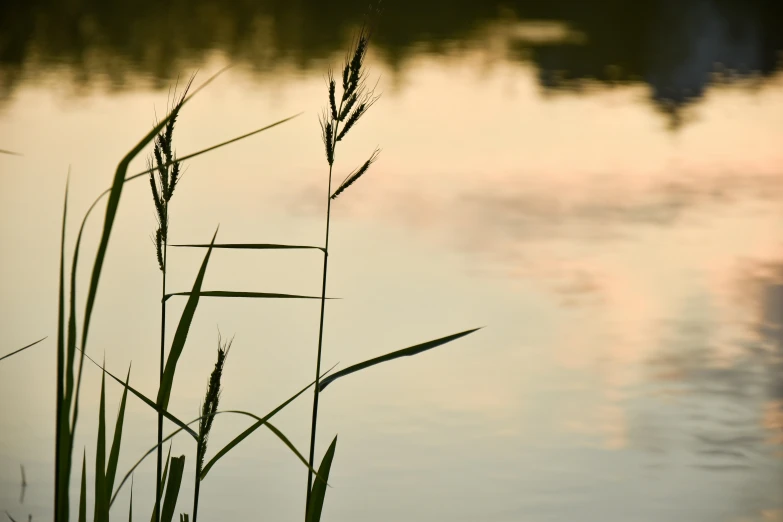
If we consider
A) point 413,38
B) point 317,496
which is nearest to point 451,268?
point 317,496

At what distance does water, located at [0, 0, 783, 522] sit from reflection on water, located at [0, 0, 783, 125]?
3 cm

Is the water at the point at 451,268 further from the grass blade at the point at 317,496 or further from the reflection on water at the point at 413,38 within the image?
the grass blade at the point at 317,496

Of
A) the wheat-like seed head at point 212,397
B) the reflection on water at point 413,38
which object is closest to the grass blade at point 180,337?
the wheat-like seed head at point 212,397

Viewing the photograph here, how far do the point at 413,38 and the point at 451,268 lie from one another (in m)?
2.44

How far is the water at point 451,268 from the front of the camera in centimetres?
204

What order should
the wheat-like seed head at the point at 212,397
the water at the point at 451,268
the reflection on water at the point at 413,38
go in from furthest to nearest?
the reflection on water at the point at 413,38, the water at the point at 451,268, the wheat-like seed head at the point at 212,397

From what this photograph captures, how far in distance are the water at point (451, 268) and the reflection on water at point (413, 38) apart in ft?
0.10

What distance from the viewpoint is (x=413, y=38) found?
5059 mm

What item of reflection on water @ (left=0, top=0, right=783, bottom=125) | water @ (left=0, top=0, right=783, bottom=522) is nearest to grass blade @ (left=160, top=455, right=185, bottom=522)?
water @ (left=0, top=0, right=783, bottom=522)

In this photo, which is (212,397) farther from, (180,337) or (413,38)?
(413,38)

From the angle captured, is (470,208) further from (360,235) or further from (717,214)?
(717,214)

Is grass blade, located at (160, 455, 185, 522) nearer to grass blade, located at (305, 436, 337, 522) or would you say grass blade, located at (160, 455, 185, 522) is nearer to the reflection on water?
grass blade, located at (305, 436, 337, 522)

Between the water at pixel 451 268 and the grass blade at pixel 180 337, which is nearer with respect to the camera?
the grass blade at pixel 180 337

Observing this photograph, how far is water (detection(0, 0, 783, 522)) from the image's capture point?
204 centimetres
